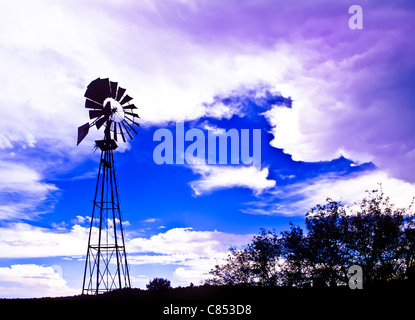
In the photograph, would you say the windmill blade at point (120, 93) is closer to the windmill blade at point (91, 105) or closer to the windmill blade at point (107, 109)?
the windmill blade at point (107, 109)

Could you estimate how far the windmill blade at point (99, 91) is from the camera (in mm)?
28281

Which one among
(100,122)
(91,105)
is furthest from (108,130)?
(91,105)

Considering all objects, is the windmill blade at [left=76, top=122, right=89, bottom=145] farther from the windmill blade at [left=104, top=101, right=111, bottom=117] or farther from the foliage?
the foliage

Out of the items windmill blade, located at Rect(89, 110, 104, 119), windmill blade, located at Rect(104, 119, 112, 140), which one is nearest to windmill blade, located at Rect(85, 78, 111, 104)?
windmill blade, located at Rect(89, 110, 104, 119)

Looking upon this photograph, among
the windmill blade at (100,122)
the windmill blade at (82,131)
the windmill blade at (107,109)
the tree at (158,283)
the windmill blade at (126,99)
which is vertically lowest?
the tree at (158,283)

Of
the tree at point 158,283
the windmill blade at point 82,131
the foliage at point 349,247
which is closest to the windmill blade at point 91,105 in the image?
the windmill blade at point 82,131

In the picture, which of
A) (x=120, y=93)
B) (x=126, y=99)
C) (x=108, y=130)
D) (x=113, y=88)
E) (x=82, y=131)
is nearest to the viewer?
(x=82, y=131)

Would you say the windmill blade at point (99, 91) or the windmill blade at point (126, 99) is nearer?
the windmill blade at point (99, 91)

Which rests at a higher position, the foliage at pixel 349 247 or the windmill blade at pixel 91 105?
the windmill blade at pixel 91 105

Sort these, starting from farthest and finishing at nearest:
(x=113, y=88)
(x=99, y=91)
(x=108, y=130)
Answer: (x=113, y=88) → (x=99, y=91) → (x=108, y=130)

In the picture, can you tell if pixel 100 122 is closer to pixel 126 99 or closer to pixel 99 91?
pixel 99 91

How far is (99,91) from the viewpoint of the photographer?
93.8 ft
